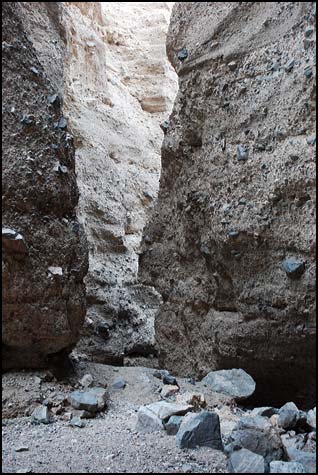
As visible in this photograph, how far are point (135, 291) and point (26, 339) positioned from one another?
210 cm

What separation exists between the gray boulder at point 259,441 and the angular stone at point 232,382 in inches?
24.0

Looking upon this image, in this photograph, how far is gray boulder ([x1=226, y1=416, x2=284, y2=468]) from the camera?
1.44 m

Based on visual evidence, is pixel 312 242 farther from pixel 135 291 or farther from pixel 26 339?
pixel 135 291

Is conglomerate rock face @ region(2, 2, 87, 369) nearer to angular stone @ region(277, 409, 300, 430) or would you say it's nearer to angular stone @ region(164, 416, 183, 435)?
angular stone @ region(164, 416, 183, 435)

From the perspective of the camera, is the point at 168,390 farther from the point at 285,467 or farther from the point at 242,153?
the point at 242,153

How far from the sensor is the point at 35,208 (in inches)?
84.7

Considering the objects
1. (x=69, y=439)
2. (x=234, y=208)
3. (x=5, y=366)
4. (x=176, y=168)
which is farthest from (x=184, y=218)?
(x=69, y=439)

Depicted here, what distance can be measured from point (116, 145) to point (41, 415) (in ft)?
11.4

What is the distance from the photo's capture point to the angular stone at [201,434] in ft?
4.91

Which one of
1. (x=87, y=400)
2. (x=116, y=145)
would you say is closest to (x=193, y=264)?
(x=87, y=400)

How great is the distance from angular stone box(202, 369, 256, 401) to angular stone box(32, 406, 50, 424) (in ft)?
2.27

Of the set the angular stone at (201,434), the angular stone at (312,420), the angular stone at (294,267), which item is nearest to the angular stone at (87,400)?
the angular stone at (201,434)

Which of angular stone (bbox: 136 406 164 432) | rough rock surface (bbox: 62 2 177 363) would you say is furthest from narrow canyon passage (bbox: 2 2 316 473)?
rough rock surface (bbox: 62 2 177 363)

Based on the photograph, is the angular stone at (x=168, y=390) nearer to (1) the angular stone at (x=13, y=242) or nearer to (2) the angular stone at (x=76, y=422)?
(2) the angular stone at (x=76, y=422)
